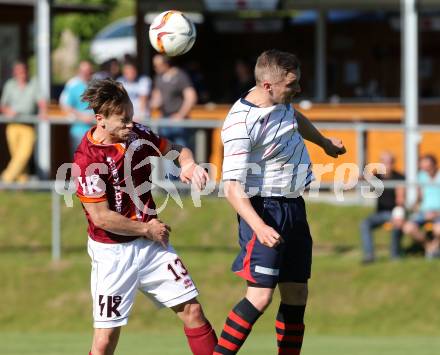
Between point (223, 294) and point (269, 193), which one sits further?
point (223, 294)

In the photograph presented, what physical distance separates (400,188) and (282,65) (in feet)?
22.6

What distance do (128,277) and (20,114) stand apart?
929 cm

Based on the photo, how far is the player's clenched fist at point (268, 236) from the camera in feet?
24.8

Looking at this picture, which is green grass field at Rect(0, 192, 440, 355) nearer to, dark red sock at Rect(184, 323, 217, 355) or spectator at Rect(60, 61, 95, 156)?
spectator at Rect(60, 61, 95, 156)

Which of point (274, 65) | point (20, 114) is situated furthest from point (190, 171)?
point (20, 114)

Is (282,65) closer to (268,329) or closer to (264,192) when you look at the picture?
(264,192)

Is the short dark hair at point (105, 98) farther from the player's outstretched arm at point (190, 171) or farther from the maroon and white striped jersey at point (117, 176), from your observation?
the player's outstretched arm at point (190, 171)

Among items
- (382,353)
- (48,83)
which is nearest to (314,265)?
(382,353)

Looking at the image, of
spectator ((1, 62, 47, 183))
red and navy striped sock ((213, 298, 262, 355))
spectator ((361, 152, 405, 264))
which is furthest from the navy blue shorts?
spectator ((1, 62, 47, 183))

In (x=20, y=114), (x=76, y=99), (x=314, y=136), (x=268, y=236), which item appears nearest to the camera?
(x=268, y=236)

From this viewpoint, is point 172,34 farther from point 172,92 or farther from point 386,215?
point 172,92

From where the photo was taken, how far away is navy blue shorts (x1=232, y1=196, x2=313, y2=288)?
793cm

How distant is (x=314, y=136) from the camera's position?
27.7 ft

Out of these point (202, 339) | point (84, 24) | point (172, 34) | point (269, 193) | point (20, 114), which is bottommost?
point (202, 339)
